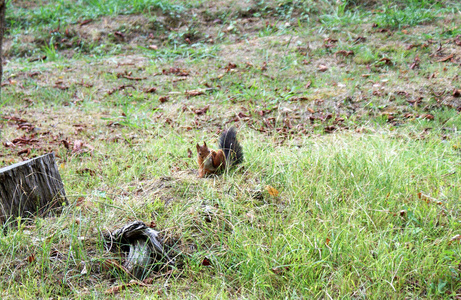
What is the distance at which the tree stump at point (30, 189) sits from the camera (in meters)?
2.49

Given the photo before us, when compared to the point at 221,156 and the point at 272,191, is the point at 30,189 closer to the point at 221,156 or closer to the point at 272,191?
the point at 221,156

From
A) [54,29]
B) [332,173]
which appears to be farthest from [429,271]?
[54,29]

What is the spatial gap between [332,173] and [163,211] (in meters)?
1.28

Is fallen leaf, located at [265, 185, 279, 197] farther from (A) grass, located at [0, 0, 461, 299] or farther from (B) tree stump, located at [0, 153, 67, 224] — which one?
(B) tree stump, located at [0, 153, 67, 224]

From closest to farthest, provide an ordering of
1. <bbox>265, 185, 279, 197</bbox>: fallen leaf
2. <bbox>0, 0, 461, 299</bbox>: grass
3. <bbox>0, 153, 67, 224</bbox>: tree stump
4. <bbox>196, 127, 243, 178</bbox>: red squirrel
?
<bbox>0, 0, 461, 299</bbox>: grass
<bbox>0, 153, 67, 224</bbox>: tree stump
<bbox>265, 185, 279, 197</bbox>: fallen leaf
<bbox>196, 127, 243, 178</bbox>: red squirrel

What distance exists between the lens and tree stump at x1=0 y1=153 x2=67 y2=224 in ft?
8.16

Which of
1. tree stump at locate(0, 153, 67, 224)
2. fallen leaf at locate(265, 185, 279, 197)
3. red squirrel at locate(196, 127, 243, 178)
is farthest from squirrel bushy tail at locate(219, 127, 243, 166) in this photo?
tree stump at locate(0, 153, 67, 224)

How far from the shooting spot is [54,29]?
27.5 ft

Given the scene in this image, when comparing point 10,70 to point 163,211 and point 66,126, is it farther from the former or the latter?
point 163,211

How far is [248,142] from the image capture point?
3834 mm

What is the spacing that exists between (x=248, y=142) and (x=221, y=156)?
81cm

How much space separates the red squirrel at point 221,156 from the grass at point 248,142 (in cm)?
10

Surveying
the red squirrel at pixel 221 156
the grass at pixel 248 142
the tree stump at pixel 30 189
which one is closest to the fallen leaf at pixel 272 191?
the grass at pixel 248 142

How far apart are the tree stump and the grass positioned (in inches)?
4.9
